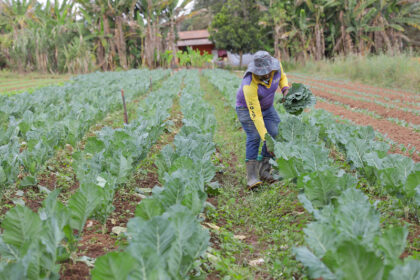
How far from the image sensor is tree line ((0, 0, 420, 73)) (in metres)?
25.6

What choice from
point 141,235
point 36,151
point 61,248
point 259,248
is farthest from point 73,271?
point 36,151

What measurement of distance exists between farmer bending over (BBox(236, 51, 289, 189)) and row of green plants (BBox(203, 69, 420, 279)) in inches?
10.0

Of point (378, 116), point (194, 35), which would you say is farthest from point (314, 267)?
point (194, 35)

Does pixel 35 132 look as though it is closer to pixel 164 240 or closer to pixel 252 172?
pixel 252 172

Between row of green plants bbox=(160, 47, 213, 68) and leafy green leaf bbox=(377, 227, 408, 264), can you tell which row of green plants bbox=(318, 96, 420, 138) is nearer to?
leafy green leaf bbox=(377, 227, 408, 264)

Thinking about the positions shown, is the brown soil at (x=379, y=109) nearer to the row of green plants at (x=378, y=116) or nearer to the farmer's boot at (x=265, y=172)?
the row of green plants at (x=378, y=116)

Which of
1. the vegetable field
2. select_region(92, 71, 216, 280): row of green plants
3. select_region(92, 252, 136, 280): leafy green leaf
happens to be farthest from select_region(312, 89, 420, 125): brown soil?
select_region(92, 252, 136, 280): leafy green leaf

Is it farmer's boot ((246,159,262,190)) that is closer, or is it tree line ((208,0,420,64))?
farmer's boot ((246,159,262,190))

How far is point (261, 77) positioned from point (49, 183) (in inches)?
108

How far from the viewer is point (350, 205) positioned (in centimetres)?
207

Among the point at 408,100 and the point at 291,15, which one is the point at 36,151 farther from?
the point at 291,15

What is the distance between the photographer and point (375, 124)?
730cm

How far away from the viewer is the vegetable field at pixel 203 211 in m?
1.80

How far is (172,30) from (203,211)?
28560 millimetres
